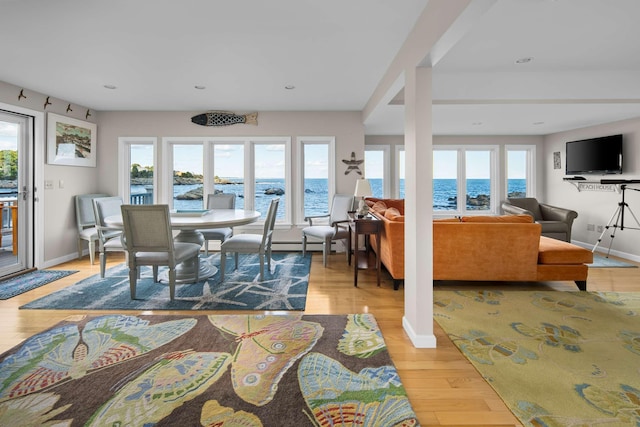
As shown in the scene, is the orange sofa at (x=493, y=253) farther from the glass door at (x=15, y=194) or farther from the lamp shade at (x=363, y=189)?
the glass door at (x=15, y=194)

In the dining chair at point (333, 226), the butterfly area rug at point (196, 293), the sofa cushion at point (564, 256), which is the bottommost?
the butterfly area rug at point (196, 293)

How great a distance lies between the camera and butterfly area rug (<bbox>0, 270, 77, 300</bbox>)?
11.5ft

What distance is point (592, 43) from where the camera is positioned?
2865mm

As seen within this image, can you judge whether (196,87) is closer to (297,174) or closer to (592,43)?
(297,174)

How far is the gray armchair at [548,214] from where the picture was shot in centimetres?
554

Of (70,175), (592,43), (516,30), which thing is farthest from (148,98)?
(592,43)

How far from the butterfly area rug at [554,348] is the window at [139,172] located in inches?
193

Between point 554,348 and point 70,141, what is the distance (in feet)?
20.6

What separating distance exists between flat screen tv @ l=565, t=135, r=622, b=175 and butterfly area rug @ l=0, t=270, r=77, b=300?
813 centimetres

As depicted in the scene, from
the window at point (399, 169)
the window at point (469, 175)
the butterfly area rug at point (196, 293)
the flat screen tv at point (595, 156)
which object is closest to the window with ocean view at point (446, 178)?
the window at point (469, 175)

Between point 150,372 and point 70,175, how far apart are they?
14.2 ft

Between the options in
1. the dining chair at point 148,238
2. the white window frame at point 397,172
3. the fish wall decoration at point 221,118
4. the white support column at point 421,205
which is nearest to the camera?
the white support column at point 421,205

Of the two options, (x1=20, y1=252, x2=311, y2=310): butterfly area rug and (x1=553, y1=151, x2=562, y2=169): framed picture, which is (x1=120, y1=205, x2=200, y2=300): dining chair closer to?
(x1=20, y1=252, x2=311, y2=310): butterfly area rug

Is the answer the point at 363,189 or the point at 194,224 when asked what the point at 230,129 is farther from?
the point at 194,224
